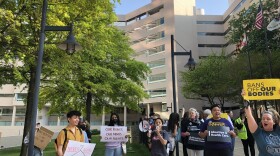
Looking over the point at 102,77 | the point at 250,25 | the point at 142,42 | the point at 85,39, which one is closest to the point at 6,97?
the point at 142,42

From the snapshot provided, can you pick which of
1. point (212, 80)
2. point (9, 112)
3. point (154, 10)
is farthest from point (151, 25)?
point (9, 112)

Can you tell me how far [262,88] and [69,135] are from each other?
4.79m

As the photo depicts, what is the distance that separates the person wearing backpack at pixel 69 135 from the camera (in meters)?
5.10

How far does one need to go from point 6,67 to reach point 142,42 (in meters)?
48.8

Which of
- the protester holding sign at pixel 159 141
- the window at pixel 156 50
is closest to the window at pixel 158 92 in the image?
the window at pixel 156 50

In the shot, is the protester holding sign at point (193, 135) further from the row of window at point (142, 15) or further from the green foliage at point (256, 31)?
the row of window at point (142, 15)

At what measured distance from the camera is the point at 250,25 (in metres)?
33.4

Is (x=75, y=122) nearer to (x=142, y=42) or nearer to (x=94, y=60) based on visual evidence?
(x=94, y=60)

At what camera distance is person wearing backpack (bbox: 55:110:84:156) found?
5098 millimetres

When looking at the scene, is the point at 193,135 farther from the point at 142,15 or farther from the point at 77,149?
the point at 142,15

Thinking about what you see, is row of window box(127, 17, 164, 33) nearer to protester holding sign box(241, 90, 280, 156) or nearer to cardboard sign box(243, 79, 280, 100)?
cardboard sign box(243, 79, 280, 100)

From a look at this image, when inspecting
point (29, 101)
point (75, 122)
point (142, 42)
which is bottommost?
point (75, 122)

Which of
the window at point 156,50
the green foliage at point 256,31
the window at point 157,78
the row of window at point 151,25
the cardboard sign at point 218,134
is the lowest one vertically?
the cardboard sign at point 218,134

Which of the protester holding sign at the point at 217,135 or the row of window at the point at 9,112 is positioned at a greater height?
the row of window at the point at 9,112
